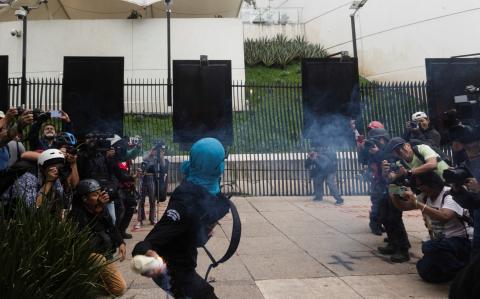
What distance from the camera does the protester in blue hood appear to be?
2.38 meters

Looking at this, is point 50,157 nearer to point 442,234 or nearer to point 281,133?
point 442,234

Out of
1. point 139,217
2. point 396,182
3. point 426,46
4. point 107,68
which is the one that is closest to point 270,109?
point 107,68

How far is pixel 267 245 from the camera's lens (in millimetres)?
5438

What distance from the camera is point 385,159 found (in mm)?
4969

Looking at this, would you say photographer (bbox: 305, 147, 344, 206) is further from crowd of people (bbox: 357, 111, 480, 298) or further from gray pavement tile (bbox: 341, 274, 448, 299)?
gray pavement tile (bbox: 341, 274, 448, 299)

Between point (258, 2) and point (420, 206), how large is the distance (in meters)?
26.2

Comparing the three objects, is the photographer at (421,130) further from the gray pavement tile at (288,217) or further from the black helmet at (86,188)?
the black helmet at (86,188)

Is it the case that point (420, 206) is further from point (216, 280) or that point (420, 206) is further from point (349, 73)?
point (349, 73)

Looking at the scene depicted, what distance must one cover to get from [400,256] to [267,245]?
168 cm

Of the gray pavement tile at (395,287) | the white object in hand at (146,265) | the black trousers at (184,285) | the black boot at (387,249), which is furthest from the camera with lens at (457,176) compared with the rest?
the white object in hand at (146,265)

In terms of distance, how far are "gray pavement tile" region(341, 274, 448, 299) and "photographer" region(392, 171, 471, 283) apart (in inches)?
4.5

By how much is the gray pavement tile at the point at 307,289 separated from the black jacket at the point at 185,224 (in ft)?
4.82

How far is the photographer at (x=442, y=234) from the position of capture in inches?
153

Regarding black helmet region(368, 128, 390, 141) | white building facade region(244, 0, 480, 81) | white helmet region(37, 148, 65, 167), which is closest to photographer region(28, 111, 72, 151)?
white helmet region(37, 148, 65, 167)
